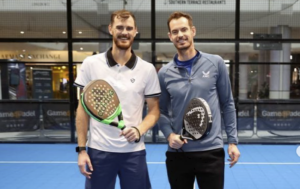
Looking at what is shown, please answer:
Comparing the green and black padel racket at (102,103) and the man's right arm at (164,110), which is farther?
the man's right arm at (164,110)

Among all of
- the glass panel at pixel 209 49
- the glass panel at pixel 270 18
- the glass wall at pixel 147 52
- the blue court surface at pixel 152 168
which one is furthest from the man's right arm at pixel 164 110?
the glass panel at pixel 270 18

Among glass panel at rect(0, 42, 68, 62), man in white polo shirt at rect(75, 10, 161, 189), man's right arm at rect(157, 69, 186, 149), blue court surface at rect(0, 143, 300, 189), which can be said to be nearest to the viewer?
man in white polo shirt at rect(75, 10, 161, 189)

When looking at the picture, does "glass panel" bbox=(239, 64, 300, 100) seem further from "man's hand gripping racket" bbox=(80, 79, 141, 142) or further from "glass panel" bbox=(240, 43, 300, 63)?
"man's hand gripping racket" bbox=(80, 79, 141, 142)

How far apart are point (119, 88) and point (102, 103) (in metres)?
0.16

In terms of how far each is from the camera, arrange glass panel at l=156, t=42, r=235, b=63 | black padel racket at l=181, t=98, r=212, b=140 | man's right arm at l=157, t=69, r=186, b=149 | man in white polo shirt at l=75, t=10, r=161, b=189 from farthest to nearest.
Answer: glass panel at l=156, t=42, r=235, b=63, man's right arm at l=157, t=69, r=186, b=149, man in white polo shirt at l=75, t=10, r=161, b=189, black padel racket at l=181, t=98, r=212, b=140

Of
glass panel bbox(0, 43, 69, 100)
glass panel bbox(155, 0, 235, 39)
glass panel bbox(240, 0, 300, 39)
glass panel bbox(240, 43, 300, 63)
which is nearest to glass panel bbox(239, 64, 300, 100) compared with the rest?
glass panel bbox(240, 43, 300, 63)

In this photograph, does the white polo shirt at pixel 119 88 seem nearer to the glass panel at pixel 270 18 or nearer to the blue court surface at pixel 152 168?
the blue court surface at pixel 152 168

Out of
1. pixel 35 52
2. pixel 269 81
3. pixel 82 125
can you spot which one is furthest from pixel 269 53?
pixel 82 125

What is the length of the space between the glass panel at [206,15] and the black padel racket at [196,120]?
490 cm

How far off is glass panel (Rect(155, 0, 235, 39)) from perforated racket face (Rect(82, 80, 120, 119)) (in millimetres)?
4918

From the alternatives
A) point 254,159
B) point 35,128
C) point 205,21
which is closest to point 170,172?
point 254,159

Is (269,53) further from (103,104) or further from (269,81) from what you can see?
(103,104)

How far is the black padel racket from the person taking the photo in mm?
1678

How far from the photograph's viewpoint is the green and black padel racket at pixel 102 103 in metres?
1.69
